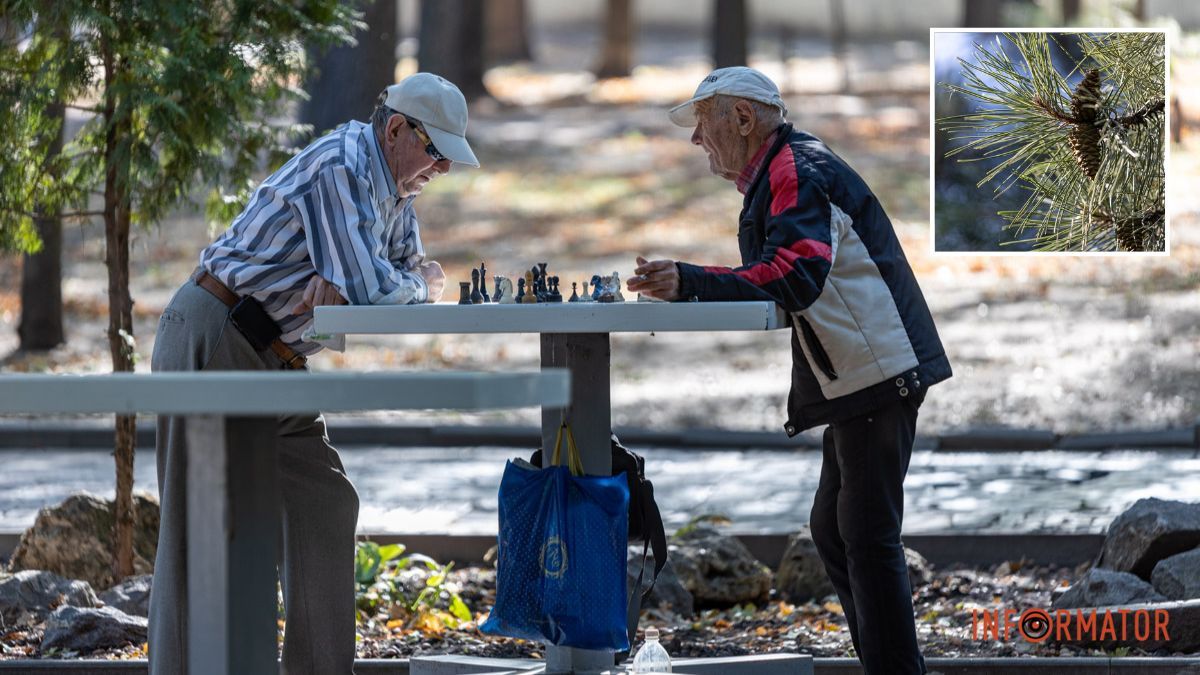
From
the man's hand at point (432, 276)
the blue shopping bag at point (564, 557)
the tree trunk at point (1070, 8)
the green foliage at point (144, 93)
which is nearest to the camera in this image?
the blue shopping bag at point (564, 557)

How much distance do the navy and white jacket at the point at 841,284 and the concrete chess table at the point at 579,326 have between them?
147 mm

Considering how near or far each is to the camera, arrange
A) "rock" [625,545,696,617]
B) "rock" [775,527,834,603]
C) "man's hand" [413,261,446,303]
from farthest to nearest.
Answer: "rock" [775,527,834,603] < "rock" [625,545,696,617] < "man's hand" [413,261,446,303]

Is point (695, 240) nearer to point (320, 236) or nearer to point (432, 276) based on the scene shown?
point (432, 276)

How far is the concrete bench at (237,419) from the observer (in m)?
2.88

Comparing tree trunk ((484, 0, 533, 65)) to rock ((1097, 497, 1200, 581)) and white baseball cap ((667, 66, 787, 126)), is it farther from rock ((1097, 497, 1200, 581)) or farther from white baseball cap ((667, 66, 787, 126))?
white baseball cap ((667, 66, 787, 126))

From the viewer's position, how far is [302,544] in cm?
468

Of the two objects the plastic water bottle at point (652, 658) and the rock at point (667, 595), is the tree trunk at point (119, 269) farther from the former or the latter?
the plastic water bottle at point (652, 658)

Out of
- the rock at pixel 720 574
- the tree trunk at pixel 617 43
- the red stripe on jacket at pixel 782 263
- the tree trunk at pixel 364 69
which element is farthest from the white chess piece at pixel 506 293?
the tree trunk at pixel 617 43

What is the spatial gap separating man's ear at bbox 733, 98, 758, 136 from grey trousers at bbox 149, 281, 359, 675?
1346 mm

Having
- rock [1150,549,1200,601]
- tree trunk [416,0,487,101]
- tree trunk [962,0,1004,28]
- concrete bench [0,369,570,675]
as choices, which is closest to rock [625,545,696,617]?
rock [1150,549,1200,601]

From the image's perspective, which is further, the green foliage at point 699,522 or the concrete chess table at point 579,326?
the green foliage at point 699,522

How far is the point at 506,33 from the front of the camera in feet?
115

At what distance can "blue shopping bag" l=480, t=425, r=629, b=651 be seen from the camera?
14.1 feet

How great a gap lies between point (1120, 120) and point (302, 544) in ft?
12.0
